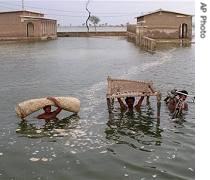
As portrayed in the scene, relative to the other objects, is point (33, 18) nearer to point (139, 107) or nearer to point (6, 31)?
point (6, 31)

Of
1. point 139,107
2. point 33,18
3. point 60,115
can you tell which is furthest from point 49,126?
point 33,18

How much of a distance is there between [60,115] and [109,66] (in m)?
20.5

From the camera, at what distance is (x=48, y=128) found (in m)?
14.7

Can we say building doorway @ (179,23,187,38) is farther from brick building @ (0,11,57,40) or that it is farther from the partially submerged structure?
brick building @ (0,11,57,40)

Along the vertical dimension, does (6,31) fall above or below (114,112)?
above

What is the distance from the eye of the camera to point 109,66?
1443 inches

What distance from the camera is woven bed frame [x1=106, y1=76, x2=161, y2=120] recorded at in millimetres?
15438

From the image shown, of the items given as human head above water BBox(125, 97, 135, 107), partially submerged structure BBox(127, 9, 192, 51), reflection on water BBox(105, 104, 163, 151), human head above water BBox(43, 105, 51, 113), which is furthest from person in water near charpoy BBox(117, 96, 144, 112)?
partially submerged structure BBox(127, 9, 192, 51)

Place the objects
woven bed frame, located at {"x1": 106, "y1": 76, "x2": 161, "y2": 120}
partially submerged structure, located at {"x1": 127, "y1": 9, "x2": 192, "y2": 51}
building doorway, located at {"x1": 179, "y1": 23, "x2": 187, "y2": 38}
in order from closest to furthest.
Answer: woven bed frame, located at {"x1": 106, "y1": 76, "x2": 161, "y2": 120} < partially submerged structure, located at {"x1": 127, "y1": 9, "x2": 192, "y2": 51} < building doorway, located at {"x1": 179, "y1": 23, "x2": 187, "y2": 38}

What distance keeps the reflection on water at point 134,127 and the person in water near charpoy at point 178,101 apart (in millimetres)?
947

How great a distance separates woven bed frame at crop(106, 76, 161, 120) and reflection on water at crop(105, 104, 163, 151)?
726 mm

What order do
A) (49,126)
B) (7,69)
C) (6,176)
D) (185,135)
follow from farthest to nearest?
(7,69) → (49,126) → (185,135) → (6,176)

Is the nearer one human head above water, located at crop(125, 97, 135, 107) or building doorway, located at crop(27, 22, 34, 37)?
human head above water, located at crop(125, 97, 135, 107)

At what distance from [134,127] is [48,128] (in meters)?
3.57
